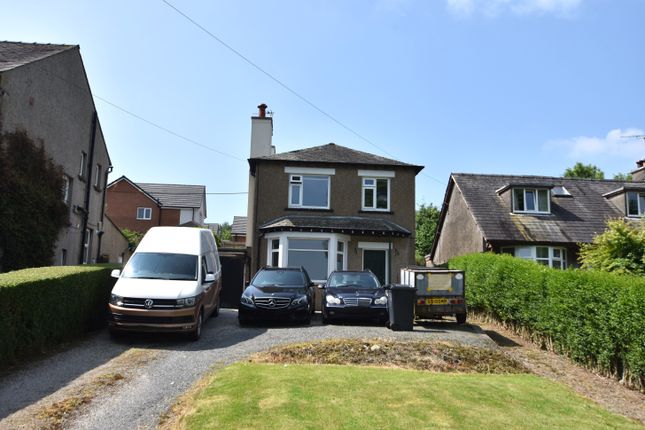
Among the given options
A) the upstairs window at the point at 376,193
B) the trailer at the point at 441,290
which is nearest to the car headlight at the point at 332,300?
the trailer at the point at 441,290

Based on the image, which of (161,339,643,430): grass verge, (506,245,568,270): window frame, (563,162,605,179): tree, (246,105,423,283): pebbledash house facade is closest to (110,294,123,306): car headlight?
(161,339,643,430): grass verge

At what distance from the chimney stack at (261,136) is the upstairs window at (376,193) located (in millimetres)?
4972

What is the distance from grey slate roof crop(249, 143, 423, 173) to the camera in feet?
67.2

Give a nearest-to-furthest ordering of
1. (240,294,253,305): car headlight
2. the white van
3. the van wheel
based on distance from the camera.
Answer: the white van → the van wheel → (240,294,253,305): car headlight

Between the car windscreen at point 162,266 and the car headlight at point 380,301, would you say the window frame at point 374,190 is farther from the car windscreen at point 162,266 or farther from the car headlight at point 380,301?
the car windscreen at point 162,266

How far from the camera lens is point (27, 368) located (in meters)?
7.74

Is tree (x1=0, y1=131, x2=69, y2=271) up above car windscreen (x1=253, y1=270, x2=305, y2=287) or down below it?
above

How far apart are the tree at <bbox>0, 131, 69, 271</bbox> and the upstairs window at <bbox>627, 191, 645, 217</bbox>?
26.0 m

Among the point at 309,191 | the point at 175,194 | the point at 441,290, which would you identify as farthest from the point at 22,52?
the point at 175,194

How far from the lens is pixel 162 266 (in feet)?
36.3

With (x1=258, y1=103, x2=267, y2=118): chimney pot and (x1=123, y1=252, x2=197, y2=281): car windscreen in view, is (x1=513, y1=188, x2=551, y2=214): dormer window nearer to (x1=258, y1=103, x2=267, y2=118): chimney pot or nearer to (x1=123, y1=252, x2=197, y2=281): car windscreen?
(x1=258, y1=103, x2=267, y2=118): chimney pot

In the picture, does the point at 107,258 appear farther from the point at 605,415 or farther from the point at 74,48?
the point at 605,415

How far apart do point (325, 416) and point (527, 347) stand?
8476 mm

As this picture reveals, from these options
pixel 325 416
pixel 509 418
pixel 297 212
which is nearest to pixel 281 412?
pixel 325 416
